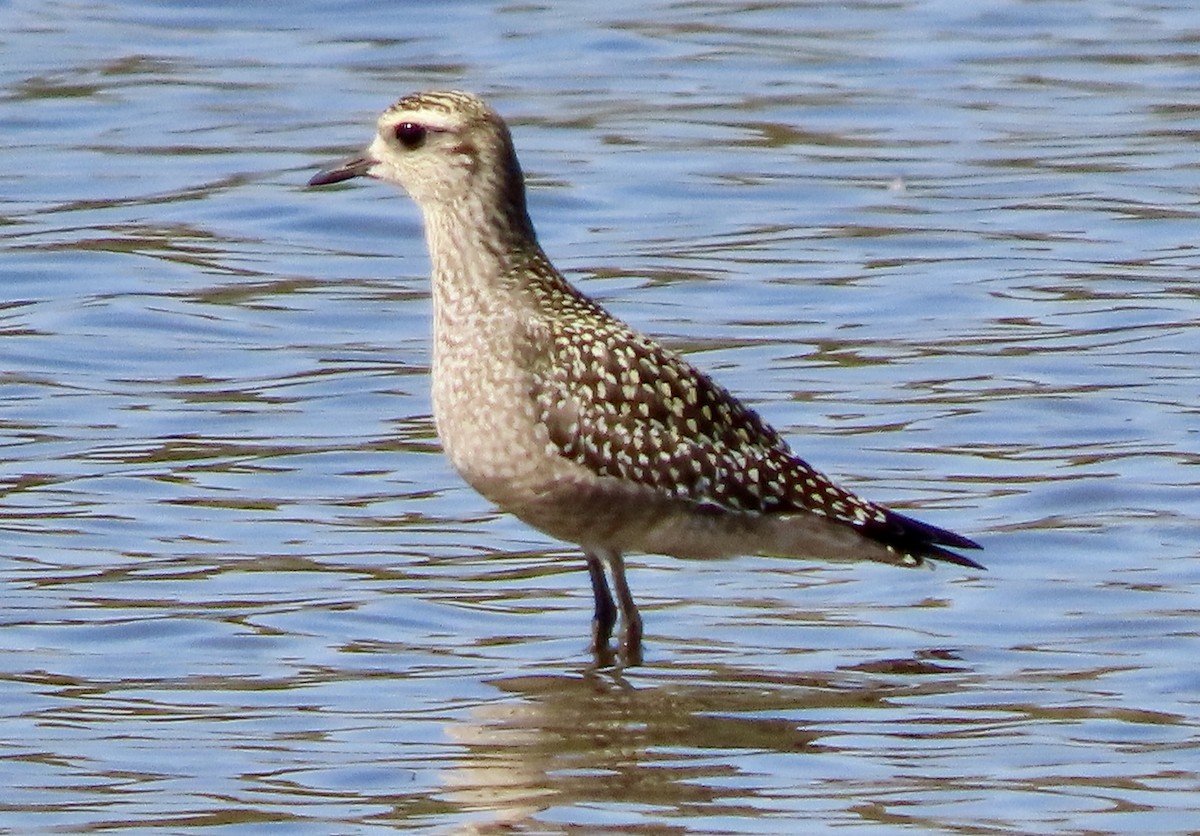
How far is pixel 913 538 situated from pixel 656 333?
475cm

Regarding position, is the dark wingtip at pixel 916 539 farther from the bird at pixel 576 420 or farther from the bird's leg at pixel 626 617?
the bird's leg at pixel 626 617

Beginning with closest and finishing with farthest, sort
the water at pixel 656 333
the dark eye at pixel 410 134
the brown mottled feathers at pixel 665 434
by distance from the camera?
the water at pixel 656 333
the brown mottled feathers at pixel 665 434
the dark eye at pixel 410 134

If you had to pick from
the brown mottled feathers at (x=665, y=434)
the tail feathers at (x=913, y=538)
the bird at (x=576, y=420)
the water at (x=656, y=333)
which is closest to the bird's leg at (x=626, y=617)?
the bird at (x=576, y=420)

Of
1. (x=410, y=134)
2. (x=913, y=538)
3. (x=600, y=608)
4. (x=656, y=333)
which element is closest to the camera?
(x=600, y=608)

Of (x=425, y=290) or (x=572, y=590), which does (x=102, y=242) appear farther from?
(x=572, y=590)

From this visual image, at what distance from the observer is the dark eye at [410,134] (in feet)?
35.1

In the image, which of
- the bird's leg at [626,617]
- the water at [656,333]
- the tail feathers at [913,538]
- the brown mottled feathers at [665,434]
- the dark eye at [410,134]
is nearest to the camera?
the water at [656,333]

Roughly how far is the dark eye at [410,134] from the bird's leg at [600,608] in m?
1.52

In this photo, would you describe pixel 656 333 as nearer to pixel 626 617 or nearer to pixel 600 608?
pixel 600 608

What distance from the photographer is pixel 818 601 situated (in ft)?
35.8

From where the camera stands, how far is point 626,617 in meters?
10.3

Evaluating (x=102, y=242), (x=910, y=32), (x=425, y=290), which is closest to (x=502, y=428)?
(x=425, y=290)

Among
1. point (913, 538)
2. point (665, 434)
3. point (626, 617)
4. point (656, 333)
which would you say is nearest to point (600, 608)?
point (626, 617)

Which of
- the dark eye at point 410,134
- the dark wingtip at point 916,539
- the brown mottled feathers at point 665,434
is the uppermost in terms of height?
the dark eye at point 410,134
